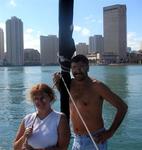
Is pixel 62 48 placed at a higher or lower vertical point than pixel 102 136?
higher

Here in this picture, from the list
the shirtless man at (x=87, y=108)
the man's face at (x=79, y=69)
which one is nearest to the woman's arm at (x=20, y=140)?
the shirtless man at (x=87, y=108)

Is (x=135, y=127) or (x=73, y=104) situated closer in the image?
(x=73, y=104)

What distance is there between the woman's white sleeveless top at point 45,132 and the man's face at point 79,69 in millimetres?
744

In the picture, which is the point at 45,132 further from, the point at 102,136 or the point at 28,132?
the point at 102,136

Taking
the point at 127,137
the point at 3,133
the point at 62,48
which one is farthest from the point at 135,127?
the point at 62,48

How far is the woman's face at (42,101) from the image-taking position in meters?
3.93

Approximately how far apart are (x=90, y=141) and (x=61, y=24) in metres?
Result: 1.42

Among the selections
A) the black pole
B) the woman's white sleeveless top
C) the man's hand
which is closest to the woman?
the woman's white sleeveless top

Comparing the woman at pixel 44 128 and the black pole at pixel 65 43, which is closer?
the woman at pixel 44 128

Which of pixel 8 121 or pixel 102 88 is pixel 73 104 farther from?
pixel 8 121

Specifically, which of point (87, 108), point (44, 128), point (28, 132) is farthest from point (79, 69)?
point (28, 132)

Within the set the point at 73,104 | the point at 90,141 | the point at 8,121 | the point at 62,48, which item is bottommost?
the point at 8,121

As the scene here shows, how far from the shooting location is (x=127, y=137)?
16.0 meters

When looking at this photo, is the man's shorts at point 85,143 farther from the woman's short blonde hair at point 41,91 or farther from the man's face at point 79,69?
the woman's short blonde hair at point 41,91
